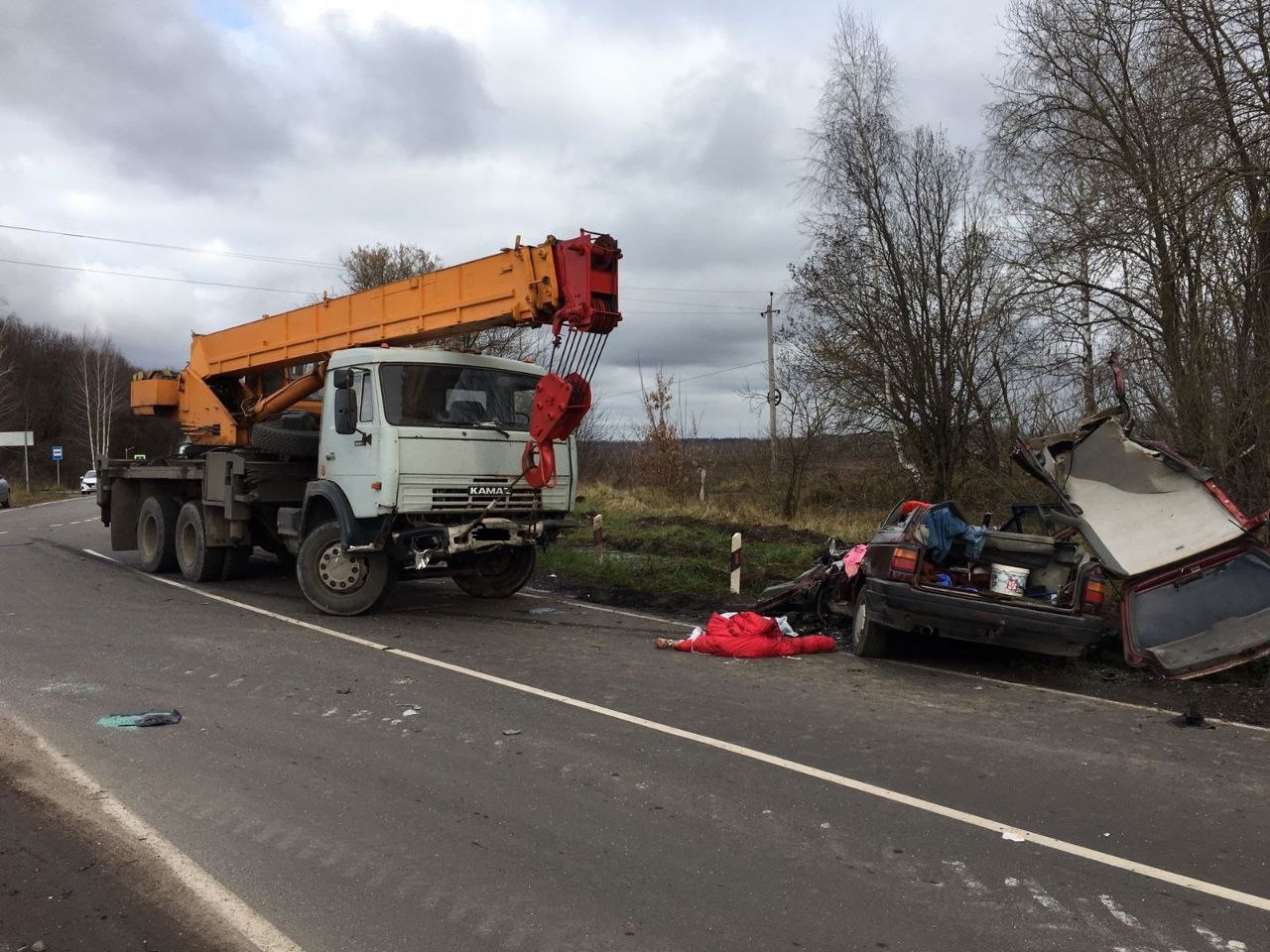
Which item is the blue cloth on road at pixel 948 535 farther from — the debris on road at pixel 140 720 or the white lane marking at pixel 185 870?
the white lane marking at pixel 185 870

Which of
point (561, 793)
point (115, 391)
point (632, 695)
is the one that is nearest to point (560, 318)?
point (632, 695)

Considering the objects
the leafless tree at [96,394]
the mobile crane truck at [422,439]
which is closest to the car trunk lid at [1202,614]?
the mobile crane truck at [422,439]

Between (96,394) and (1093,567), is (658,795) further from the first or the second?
(96,394)

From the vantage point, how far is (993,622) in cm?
729

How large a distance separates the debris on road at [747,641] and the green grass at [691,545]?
2.66 m

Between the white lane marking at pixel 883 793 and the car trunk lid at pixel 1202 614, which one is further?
the car trunk lid at pixel 1202 614

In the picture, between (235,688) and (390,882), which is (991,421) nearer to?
(235,688)

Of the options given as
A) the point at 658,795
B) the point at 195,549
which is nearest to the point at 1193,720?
the point at 658,795

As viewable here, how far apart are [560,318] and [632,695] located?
4027mm

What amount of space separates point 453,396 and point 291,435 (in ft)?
8.41

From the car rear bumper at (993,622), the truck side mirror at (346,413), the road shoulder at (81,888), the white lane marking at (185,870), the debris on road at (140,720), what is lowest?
the road shoulder at (81,888)

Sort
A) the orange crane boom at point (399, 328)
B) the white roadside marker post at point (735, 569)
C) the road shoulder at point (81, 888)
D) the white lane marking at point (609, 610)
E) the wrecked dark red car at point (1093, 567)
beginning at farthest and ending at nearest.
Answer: the white roadside marker post at point (735, 569), the white lane marking at point (609, 610), the orange crane boom at point (399, 328), the wrecked dark red car at point (1093, 567), the road shoulder at point (81, 888)

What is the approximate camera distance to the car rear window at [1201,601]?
284 inches

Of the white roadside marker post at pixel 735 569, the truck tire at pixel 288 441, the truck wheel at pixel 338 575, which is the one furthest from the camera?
the white roadside marker post at pixel 735 569
